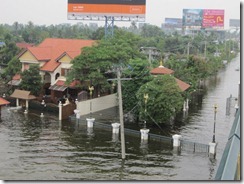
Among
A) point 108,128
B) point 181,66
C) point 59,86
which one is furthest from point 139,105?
point 181,66

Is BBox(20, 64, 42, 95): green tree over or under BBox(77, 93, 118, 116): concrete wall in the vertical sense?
over

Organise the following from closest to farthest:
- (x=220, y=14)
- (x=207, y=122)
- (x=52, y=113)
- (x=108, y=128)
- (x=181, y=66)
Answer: (x=108, y=128) < (x=207, y=122) < (x=52, y=113) < (x=181, y=66) < (x=220, y=14)

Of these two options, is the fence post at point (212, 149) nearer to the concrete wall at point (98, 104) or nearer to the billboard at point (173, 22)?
the concrete wall at point (98, 104)

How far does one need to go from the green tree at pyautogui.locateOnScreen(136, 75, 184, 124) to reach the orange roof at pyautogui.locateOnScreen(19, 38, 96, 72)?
7.61m

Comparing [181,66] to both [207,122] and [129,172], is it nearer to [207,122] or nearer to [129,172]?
[207,122]

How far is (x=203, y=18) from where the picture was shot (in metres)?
59.4

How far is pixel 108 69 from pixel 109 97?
173 cm

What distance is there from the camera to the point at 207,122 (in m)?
20.1

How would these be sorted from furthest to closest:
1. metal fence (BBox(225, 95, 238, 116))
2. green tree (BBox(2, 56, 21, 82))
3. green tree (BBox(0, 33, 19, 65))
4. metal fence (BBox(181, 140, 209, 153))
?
green tree (BBox(0, 33, 19, 65)), green tree (BBox(2, 56, 21, 82)), metal fence (BBox(225, 95, 238, 116)), metal fence (BBox(181, 140, 209, 153))

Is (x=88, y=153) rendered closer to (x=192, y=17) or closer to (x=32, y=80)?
(x=32, y=80)

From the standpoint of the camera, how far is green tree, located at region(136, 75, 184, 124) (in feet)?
58.9

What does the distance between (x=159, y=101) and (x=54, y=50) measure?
11160 millimetres

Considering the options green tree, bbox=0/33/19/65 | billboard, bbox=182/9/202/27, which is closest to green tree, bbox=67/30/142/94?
green tree, bbox=0/33/19/65

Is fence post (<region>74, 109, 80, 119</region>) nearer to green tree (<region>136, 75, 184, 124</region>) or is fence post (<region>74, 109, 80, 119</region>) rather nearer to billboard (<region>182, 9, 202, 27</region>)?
green tree (<region>136, 75, 184, 124</region>)
